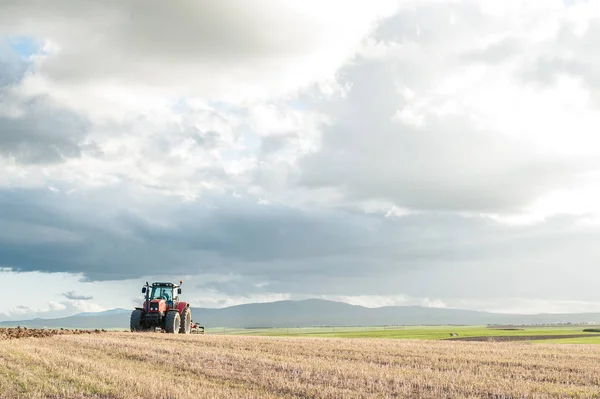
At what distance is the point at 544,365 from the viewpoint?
22516 mm

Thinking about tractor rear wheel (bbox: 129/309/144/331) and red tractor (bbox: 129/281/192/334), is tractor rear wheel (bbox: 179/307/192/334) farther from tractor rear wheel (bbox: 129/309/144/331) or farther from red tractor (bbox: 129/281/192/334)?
tractor rear wheel (bbox: 129/309/144/331)

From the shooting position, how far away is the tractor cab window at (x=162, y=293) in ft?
155

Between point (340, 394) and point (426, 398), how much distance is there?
2.08 metres

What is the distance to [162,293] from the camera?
47.3 metres

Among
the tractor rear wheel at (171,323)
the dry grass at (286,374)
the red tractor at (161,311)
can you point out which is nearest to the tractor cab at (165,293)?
the red tractor at (161,311)

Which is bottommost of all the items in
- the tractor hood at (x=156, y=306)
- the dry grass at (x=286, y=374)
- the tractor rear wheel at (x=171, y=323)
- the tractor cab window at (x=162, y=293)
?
the dry grass at (x=286, y=374)

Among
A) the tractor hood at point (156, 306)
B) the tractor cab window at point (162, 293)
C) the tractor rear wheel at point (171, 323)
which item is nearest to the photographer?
the tractor rear wheel at point (171, 323)

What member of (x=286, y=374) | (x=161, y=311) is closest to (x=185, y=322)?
(x=161, y=311)

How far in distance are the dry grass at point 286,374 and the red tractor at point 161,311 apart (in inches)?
726

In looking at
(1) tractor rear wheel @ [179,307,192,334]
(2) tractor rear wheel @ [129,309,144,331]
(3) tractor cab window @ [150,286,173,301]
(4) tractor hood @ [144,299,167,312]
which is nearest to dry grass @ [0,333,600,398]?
(4) tractor hood @ [144,299,167,312]

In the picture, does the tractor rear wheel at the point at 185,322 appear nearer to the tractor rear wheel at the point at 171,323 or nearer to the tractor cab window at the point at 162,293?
the tractor rear wheel at the point at 171,323

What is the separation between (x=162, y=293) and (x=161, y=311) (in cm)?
193

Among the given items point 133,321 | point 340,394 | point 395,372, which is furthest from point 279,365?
point 133,321

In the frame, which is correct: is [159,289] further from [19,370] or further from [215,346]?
[19,370]
